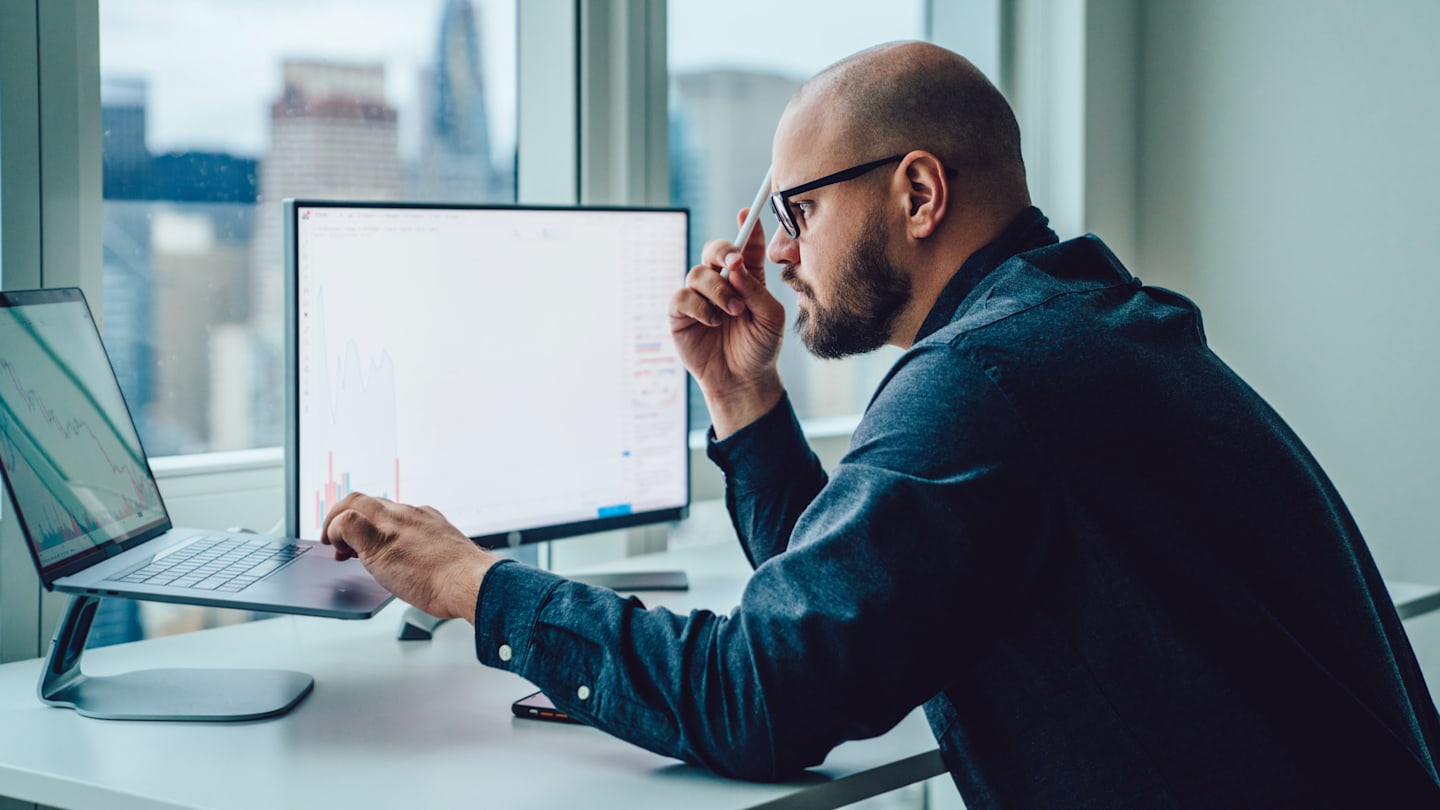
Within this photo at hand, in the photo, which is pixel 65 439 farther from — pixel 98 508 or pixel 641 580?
pixel 641 580

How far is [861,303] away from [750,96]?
3.81 feet

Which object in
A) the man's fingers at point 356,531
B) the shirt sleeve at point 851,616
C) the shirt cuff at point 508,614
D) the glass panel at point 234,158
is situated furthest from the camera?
the glass panel at point 234,158

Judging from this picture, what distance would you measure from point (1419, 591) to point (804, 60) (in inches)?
54.6

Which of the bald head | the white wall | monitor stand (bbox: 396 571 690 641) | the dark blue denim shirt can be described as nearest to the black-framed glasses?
the bald head

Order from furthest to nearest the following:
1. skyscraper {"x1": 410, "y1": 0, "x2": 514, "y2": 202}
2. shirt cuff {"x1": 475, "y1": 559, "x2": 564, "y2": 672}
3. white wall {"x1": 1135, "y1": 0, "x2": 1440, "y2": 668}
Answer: white wall {"x1": 1135, "y1": 0, "x2": 1440, "y2": 668} → skyscraper {"x1": 410, "y1": 0, "x2": 514, "y2": 202} → shirt cuff {"x1": 475, "y1": 559, "x2": 564, "y2": 672}

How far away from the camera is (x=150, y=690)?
1095 millimetres

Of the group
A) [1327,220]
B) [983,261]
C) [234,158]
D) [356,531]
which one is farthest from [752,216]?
[1327,220]

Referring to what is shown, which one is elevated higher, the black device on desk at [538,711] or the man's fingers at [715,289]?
the man's fingers at [715,289]

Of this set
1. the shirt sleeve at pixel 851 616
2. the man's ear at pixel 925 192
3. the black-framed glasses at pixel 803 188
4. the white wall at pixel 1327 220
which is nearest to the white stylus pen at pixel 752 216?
the black-framed glasses at pixel 803 188

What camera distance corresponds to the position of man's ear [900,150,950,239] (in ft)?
3.57

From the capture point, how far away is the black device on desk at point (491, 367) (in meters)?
1.25

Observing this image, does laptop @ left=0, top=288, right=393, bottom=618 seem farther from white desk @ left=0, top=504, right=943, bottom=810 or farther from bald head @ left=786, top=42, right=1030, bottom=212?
bald head @ left=786, top=42, right=1030, bottom=212

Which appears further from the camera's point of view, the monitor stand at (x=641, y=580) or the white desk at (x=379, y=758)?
the monitor stand at (x=641, y=580)

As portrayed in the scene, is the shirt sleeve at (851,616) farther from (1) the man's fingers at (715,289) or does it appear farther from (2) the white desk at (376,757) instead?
(1) the man's fingers at (715,289)
